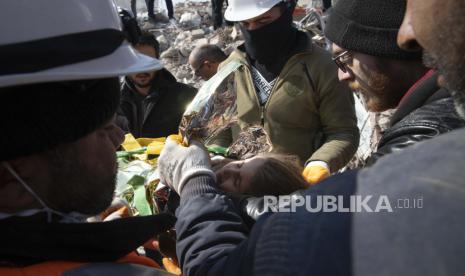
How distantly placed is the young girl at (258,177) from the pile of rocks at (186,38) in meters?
7.42

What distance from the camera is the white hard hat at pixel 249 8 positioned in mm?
3217

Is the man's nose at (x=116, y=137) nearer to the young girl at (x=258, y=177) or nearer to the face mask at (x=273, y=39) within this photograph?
the young girl at (x=258, y=177)

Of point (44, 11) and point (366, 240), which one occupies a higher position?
point (44, 11)

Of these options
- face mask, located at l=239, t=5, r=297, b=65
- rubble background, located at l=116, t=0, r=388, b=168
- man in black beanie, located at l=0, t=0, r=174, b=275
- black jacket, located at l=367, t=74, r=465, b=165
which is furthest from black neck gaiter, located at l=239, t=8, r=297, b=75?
man in black beanie, located at l=0, t=0, r=174, b=275

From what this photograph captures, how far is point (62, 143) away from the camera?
1200 mm

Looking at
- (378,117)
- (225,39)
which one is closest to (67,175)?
(378,117)

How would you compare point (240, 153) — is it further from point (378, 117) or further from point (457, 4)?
point (378, 117)

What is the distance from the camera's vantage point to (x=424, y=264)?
0.67m

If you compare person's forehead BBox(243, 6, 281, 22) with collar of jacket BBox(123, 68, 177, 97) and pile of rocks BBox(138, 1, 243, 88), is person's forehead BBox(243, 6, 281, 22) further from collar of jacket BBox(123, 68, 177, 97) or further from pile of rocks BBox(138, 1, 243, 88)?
pile of rocks BBox(138, 1, 243, 88)

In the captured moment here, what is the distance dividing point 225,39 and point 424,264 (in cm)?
1183

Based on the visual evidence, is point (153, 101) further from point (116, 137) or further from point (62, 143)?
point (62, 143)

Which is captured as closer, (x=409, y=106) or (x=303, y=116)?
(x=409, y=106)

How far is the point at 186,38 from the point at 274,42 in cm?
1141

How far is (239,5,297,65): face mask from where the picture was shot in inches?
129
